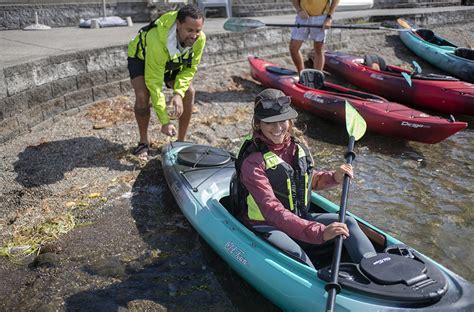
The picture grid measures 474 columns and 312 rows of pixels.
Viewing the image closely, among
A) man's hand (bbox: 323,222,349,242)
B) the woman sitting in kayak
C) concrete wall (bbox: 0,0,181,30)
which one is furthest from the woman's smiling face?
concrete wall (bbox: 0,0,181,30)

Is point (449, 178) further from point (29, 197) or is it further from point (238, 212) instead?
point (29, 197)

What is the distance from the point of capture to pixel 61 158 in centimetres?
491

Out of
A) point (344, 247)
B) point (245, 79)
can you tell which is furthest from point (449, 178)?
point (245, 79)

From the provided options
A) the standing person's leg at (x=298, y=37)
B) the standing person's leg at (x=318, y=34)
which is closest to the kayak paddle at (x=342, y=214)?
the standing person's leg at (x=318, y=34)

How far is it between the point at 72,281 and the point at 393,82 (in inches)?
234

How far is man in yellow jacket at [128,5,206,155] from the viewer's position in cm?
430

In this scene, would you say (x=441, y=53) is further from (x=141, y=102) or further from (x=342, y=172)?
(x=342, y=172)

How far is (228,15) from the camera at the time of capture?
35.0 ft

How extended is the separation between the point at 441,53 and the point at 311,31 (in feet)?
12.3

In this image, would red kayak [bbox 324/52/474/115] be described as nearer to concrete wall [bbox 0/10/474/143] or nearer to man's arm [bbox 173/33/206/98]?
concrete wall [bbox 0/10/474/143]

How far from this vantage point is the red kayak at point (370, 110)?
18.4ft

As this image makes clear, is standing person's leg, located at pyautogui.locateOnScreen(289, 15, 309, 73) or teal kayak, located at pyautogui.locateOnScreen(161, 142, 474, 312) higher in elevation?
standing person's leg, located at pyautogui.locateOnScreen(289, 15, 309, 73)

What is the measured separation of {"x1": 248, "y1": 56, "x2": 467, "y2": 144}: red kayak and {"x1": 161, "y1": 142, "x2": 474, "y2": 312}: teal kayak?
2629 mm

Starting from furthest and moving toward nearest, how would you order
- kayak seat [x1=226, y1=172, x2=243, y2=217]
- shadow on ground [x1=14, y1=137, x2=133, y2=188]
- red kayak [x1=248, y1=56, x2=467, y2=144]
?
red kayak [x1=248, y1=56, x2=467, y2=144] < shadow on ground [x1=14, y1=137, x2=133, y2=188] < kayak seat [x1=226, y1=172, x2=243, y2=217]
